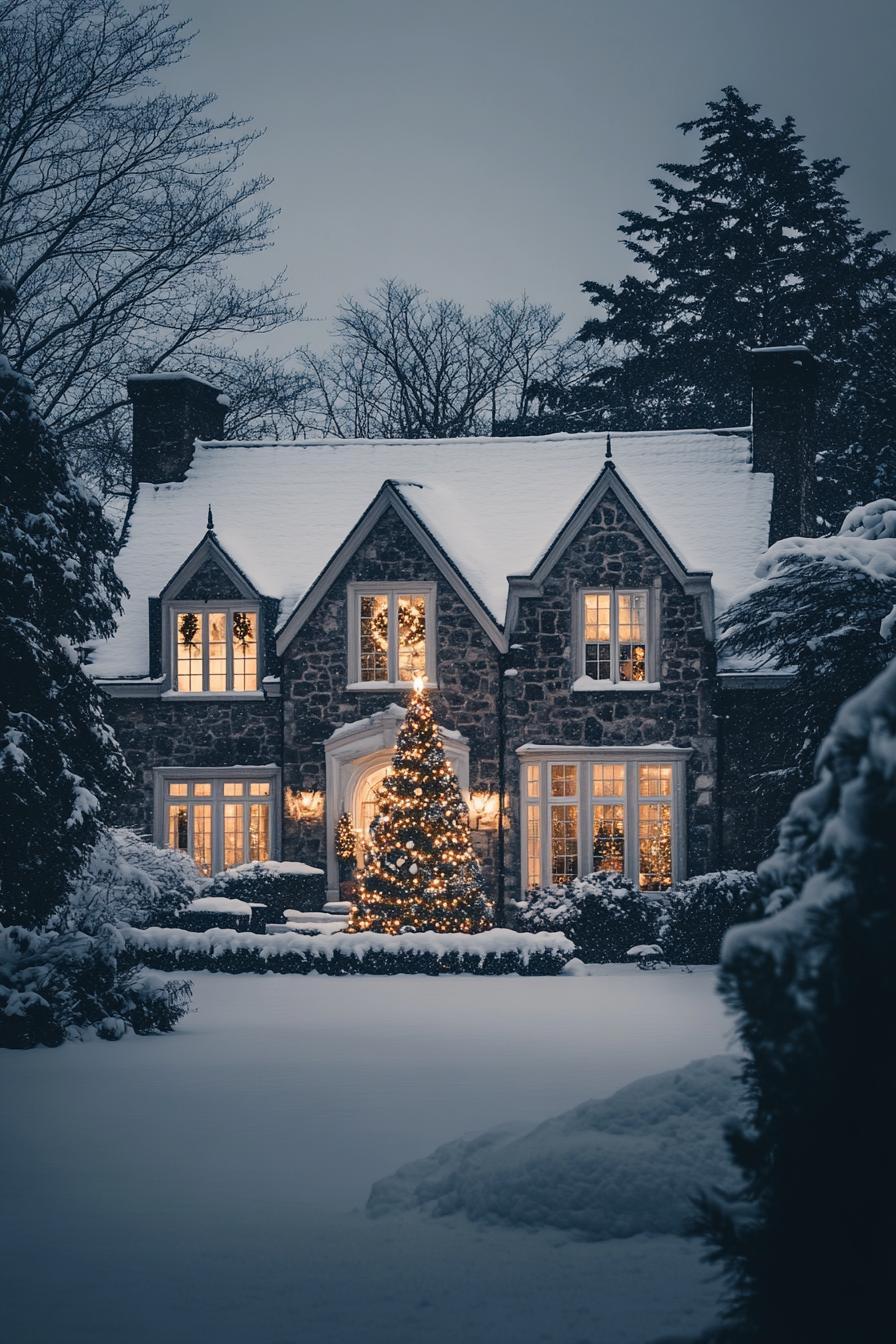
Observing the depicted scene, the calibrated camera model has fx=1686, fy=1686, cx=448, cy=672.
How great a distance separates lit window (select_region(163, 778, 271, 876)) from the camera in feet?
88.2

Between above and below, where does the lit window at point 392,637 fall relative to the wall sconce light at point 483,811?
above

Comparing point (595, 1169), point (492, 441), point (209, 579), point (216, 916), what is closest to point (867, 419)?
point (492, 441)

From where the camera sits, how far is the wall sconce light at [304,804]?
87.0 ft

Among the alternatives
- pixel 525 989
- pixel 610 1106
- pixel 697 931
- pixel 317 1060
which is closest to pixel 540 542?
pixel 697 931

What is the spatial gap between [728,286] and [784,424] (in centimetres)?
1403

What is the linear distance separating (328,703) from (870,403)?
→ 43.2ft

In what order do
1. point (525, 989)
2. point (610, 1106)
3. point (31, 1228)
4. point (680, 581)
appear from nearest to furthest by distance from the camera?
point (31, 1228)
point (610, 1106)
point (525, 989)
point (680, 581)

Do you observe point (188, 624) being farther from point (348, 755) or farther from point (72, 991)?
point (72, 991)

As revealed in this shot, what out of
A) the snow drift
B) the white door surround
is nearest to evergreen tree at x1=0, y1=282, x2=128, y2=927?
the snow drift

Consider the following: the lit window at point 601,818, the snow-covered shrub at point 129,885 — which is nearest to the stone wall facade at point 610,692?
the lit window at point 601,818

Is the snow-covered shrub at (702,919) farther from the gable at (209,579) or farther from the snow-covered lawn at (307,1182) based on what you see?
the gable at (209,579)

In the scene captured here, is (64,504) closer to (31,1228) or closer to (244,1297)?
(31,1228)

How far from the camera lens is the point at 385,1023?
15.8 metres

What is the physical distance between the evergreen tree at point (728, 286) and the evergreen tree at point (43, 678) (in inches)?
994
